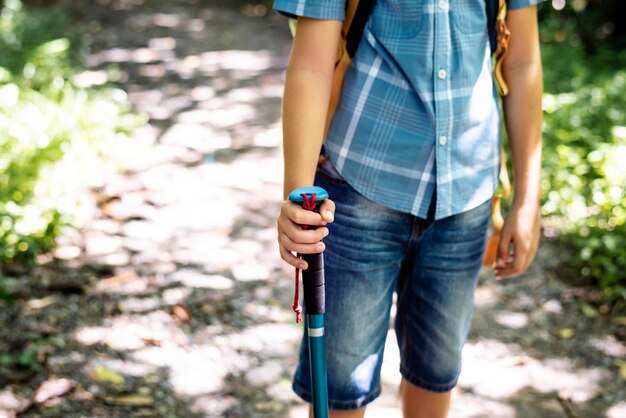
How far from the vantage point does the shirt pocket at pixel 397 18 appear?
1.94 metres

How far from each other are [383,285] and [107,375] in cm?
183

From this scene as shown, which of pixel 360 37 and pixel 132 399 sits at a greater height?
pixel 360 37

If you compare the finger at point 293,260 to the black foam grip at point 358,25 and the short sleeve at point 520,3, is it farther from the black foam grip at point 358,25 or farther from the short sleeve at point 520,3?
the short sleeve at point 520,3

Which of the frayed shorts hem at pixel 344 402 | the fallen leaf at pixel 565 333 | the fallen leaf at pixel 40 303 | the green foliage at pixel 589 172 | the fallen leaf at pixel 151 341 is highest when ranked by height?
the frayed shorts hem at pixel 344 402

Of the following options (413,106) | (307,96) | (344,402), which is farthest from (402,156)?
(344,402)

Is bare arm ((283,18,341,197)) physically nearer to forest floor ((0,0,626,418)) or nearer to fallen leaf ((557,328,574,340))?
forest floor ((0,0,626,418))

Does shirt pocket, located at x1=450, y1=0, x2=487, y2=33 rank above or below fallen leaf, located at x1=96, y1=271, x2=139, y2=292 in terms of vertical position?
above

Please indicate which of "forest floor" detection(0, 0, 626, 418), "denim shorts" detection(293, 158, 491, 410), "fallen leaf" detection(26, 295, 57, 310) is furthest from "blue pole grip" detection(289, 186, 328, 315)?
"fallen leaf" detection(26, 295, 57, 310)

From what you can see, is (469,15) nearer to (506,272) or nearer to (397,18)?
(397,18)

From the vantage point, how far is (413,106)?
197 cm

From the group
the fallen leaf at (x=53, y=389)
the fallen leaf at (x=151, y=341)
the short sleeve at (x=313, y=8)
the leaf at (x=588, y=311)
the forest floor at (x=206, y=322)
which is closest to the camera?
the short sleeve at (x=313, y=8)

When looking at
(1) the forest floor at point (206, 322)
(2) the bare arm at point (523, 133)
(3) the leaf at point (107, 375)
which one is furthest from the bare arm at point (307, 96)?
(3) the leaf at point (107, 375)

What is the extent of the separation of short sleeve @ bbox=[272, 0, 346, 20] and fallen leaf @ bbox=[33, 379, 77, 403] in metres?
2.12

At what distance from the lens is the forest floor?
11.0 ft
